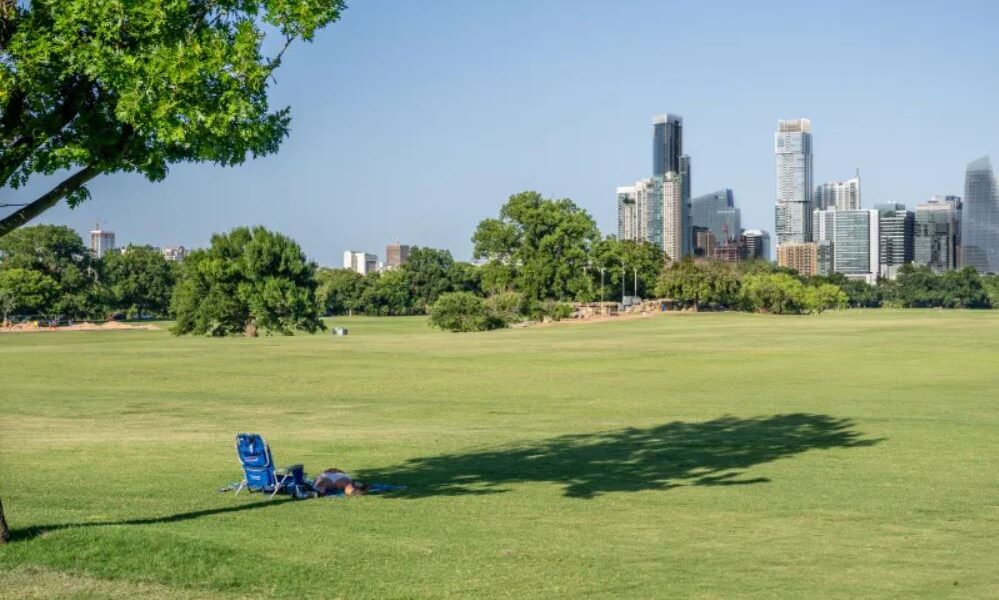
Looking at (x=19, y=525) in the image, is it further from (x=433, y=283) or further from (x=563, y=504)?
(x=433, y=283)

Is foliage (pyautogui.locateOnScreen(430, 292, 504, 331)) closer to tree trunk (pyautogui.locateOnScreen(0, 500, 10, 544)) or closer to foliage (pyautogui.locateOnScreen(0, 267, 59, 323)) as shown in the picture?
foliage (pyautogui.locateOnScreen(0, 267, 59, 323))

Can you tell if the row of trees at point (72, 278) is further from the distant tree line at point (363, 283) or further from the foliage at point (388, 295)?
the foliage at point (388, 295)

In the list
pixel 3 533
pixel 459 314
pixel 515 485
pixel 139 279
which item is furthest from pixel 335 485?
pixel 139 279

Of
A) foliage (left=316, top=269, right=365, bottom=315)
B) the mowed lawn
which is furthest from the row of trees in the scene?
the mowed lawn

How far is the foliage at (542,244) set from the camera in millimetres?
134750

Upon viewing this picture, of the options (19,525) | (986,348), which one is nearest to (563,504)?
(19,525)

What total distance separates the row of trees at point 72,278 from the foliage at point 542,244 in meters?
44.2

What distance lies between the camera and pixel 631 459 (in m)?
23.3

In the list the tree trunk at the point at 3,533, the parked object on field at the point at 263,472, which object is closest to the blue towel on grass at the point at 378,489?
the parked object on field at the point at 263,472

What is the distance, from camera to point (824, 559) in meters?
13.6

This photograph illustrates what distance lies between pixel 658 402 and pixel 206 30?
82.8 ft

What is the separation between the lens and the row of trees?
4934 inches

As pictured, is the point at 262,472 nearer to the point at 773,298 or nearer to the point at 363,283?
the point at 773,298

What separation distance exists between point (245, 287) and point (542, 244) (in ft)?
165
